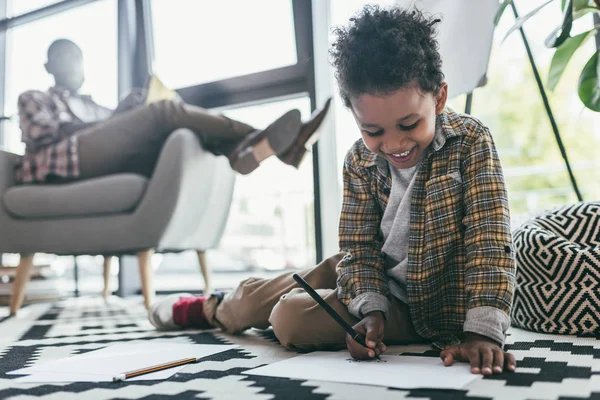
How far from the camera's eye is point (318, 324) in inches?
37.1

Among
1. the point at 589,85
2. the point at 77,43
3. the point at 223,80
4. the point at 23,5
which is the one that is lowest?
the point at 589,85

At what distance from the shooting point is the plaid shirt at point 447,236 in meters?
0.83

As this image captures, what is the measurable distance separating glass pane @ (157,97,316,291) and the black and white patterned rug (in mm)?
1533

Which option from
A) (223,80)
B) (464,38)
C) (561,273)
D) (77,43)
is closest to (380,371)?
(561,273)

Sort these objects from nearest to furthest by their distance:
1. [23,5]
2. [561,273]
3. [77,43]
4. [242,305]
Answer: [561,273] → [242,305] → [77,43] → [23,5]

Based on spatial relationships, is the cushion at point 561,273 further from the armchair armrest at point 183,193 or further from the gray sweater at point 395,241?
the armchair armrest at point 183,193

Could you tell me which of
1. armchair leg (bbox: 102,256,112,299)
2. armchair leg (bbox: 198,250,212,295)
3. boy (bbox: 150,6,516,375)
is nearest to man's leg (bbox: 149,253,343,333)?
boy (bbox: 150,6,516,375)

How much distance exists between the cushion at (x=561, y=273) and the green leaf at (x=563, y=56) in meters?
0.34

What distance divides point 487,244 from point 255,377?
370 mm

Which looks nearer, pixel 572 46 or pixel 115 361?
pixel 115 361

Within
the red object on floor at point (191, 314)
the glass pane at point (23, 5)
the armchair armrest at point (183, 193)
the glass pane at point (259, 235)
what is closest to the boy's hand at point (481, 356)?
the red object on floor at point (191, 314)

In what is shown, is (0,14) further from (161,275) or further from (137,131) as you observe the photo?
(137,131)

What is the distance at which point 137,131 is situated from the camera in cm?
192

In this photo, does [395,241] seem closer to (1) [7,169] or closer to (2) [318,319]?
(2) [318,319]
